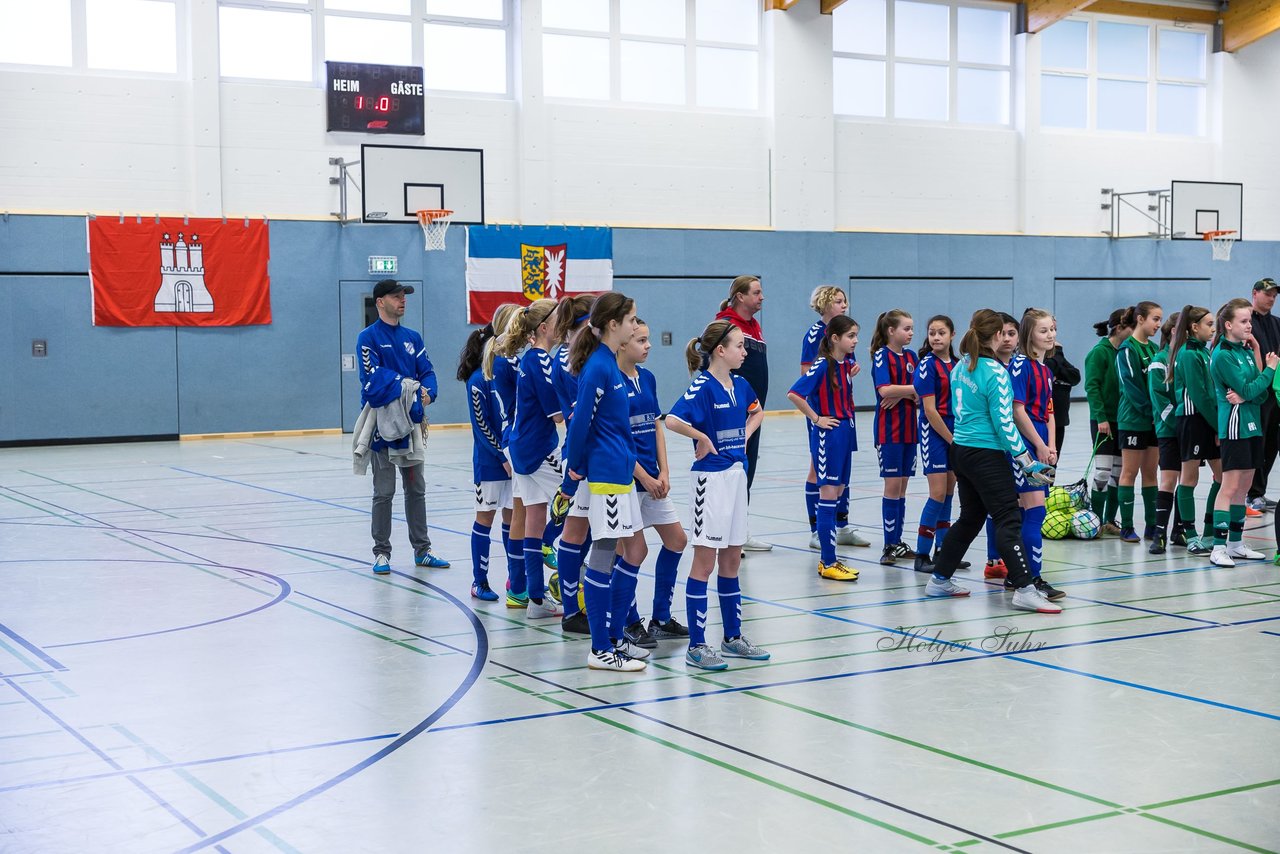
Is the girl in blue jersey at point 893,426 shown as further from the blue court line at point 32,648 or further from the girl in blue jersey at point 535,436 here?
the blue court line at point 32,648

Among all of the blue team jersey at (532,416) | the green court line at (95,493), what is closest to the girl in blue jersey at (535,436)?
the blue team jersey at (532,416)

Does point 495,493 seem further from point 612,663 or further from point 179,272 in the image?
point 179,272

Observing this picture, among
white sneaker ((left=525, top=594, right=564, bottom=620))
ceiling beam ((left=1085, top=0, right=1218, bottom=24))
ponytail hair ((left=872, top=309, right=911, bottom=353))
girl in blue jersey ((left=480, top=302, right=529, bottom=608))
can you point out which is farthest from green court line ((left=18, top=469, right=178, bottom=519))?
ceiling beam ((left=1085, top=0, right=1218, bottom=24))

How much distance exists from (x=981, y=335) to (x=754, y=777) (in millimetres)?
3608

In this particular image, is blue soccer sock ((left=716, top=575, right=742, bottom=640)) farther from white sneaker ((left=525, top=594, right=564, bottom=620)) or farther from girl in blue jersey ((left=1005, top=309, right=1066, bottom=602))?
girl in blue jersey ((left=1005, top=309, right=1066, bottom=602))

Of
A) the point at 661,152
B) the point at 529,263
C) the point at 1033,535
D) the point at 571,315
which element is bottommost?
the point at 1033,535

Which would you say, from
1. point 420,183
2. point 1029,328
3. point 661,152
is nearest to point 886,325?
point 1029,328

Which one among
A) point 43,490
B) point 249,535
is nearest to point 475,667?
point 249,535

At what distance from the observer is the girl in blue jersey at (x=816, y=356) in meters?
8.86

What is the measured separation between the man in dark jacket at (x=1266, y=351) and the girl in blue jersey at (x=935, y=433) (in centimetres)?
294

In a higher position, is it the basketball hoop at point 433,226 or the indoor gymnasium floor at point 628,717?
the basketball hoop at point 433,226

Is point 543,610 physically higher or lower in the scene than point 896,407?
lower

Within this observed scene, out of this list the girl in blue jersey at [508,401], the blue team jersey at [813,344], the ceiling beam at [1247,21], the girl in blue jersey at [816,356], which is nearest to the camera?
the girl in blue jersey at [508,401]

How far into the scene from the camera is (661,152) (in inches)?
947
